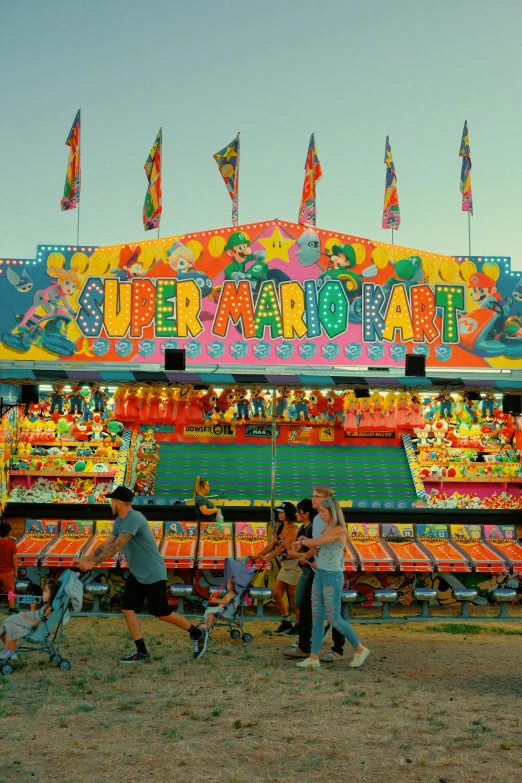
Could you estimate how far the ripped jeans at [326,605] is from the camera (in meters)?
7.30

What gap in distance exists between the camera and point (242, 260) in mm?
14023

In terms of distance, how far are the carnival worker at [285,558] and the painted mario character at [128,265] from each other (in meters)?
5.83

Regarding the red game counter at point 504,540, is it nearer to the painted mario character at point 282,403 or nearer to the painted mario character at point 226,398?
the painted mario character at point 282,403

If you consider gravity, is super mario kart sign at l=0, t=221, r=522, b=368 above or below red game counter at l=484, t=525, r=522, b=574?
above

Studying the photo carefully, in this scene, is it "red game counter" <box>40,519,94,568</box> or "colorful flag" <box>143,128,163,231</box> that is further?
"colorful flag" <box>143,128,163,231</box>

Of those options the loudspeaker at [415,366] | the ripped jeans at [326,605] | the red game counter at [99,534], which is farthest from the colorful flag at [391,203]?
the ripped jeans at [326,605]

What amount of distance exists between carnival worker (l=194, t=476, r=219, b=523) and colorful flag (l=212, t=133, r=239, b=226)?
6658 millimetres

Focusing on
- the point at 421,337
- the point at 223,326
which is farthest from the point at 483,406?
the point at 223,326

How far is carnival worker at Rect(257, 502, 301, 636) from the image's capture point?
8914 millimetres

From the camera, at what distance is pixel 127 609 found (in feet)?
24.2

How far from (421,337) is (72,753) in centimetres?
1033

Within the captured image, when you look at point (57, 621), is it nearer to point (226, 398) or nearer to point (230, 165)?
point (226, 398)

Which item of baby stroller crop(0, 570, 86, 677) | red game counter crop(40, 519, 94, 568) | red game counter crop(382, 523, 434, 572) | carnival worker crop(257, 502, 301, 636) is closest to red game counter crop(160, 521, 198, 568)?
red game counter crop(40, 519, 94, 568)

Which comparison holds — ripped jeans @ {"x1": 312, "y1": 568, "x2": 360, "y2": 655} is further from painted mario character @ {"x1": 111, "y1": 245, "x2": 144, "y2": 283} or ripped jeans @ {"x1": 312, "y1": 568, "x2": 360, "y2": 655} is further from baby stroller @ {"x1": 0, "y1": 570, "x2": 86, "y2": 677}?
painted mario character @ {"x1": 111, "y1": 245, "x2": 144, "y2": 283}
